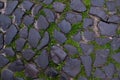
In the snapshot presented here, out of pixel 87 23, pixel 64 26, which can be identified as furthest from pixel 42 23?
pixel 87 23

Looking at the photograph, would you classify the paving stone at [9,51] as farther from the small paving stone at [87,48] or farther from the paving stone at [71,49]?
the small paving stone at [87,48]

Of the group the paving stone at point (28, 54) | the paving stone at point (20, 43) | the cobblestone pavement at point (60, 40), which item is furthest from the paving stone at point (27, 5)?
the paving stone at point (28, 54)

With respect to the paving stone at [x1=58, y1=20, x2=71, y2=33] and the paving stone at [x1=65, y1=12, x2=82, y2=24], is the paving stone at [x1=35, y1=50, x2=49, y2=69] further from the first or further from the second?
the paving stone at [x1=65, y1=12, x2=82, y2=24]

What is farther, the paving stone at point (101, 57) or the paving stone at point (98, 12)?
the paving stone at point (98, 12)

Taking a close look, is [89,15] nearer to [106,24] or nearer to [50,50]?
[106,24]

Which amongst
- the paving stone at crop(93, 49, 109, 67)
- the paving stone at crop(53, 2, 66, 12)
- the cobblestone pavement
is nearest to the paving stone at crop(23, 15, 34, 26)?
the cobblestone pavement

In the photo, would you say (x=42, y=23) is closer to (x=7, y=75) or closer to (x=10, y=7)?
(x=10, y=7)
